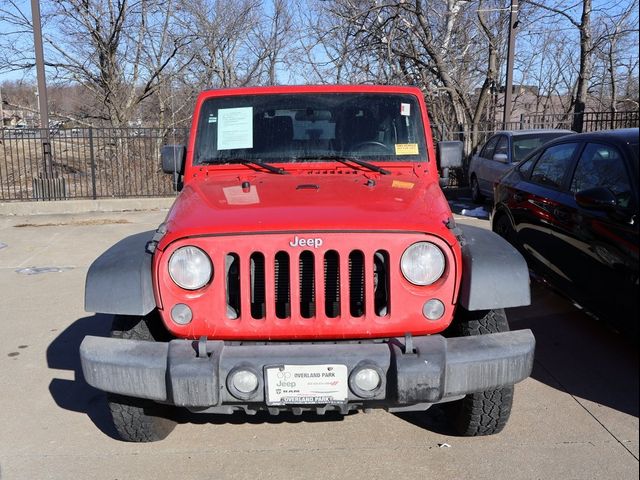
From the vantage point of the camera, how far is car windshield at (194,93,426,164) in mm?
4047

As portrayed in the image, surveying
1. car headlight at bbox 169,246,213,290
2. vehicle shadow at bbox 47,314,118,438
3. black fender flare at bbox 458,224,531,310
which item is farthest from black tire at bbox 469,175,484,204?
car headlight at bbox 169,246,213,290

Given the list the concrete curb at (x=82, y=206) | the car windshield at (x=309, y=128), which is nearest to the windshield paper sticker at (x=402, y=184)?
the car windshield at (x=309, y=128)

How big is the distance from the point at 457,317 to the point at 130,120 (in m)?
17.5

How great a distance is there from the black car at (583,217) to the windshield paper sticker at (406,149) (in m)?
1.10

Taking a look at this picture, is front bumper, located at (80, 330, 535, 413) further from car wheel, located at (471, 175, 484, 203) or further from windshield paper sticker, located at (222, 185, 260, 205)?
car wheel, located at (471, 175, 484, 203)

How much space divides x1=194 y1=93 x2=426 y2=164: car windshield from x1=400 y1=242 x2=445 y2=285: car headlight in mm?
1334

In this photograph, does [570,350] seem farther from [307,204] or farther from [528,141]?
[528,141]

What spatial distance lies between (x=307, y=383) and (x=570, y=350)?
8.85 ft

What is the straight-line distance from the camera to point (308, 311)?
9.39ft

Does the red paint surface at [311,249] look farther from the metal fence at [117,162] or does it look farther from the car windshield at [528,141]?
the metal fence at [117,162]

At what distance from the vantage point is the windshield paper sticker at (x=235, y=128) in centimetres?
408

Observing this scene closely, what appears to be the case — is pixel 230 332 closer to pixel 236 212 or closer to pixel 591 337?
pixel 236 212

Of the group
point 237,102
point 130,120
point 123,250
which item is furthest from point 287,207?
point 130,120

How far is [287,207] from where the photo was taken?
3031mm
